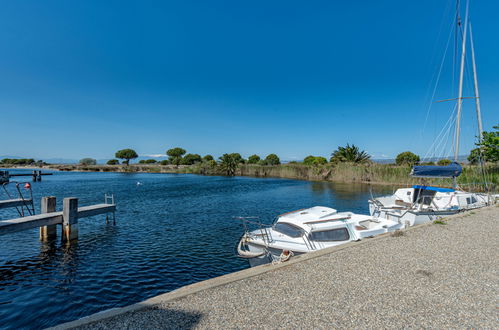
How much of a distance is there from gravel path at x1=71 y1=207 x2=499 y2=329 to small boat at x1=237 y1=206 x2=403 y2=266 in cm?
165

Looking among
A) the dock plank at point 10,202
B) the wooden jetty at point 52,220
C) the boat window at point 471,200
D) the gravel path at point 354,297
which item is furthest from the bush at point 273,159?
the gravel path at point 354,297

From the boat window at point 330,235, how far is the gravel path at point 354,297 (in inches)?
63.9

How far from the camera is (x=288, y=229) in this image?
10.2 m

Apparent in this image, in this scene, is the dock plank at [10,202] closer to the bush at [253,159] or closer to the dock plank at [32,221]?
the dock plank at [32,221]

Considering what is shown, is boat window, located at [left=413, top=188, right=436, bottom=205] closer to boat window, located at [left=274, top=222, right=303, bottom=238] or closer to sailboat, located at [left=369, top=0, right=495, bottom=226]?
sailboat, located at [left=369, top=0, right=495, bottom=226]

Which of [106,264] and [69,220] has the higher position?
[69,220]

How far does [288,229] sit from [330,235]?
1619 millimetres

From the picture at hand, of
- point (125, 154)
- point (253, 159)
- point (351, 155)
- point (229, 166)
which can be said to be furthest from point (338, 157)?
point (125, 154)

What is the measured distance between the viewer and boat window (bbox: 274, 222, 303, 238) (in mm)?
9805

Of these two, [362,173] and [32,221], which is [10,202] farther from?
[362,173]

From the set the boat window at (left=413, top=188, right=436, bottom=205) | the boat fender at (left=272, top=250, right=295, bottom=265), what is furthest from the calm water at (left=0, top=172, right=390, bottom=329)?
the boat window at (left=413, top=188, right=436, bottom=205)

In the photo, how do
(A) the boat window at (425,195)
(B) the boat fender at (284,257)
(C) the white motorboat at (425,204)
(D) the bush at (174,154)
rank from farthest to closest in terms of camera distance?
(D) the bush at (174,154) → (A) the boat window at (425,195) → (C) the white motorboat at (425,204) → (B) the boat fender at (284,257)

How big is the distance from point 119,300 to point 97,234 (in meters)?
8.29

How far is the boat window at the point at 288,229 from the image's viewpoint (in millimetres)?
9805
